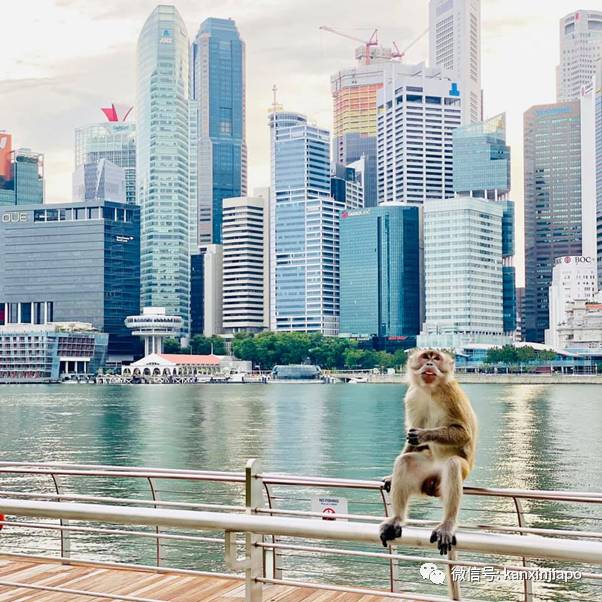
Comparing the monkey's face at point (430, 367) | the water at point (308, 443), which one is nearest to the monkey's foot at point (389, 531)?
the monkey's face at point (430, 367)

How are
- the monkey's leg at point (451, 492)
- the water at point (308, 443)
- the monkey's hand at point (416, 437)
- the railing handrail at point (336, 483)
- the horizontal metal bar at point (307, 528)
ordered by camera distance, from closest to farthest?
the horizontal metal bar at point (307, 528), the monkey's leg at point (451, 492), the monkey's hand at point (416, 437), the railing handrail at point (336, 483), the water at point (308, 443)

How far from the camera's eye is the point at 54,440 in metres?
58.0

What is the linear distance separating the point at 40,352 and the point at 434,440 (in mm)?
195319

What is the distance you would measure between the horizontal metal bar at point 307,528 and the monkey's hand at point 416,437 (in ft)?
2.75

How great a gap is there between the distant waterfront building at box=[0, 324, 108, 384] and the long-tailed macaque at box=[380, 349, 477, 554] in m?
191

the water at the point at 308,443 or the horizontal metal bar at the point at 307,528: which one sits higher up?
the horizontal metal bar at the point at 307,528

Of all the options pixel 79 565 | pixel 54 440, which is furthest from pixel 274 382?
pixel 79 565

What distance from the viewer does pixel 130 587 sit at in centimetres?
849

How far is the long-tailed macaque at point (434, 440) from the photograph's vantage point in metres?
5.75

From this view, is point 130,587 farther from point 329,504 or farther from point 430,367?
point 430,367

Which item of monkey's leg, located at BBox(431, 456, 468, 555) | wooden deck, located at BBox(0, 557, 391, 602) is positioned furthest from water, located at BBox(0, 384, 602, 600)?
monkey's leg, located at BBox(431, 456, 468, 555)

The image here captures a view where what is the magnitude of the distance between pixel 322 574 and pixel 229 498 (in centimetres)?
1186

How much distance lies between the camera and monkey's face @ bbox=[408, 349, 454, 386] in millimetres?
6297

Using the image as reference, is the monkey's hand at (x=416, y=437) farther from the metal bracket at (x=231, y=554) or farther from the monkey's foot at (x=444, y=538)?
the metal bracket at (x=231, y=554)
